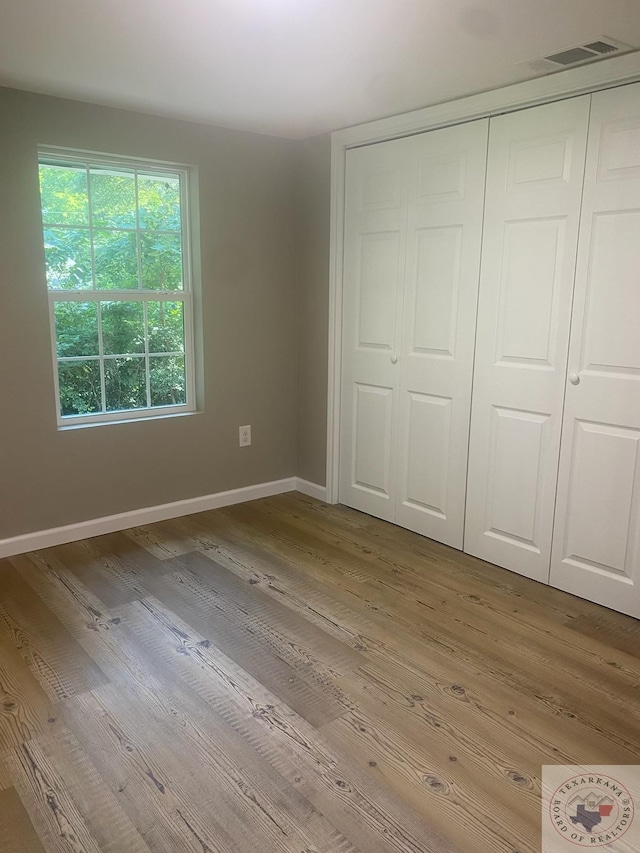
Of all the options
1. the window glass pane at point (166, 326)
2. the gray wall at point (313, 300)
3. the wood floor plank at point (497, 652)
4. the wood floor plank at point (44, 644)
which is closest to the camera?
the wood floor plank at point (497, 652)

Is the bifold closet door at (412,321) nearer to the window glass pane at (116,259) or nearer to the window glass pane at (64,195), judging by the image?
the window glass pane at (116,259)

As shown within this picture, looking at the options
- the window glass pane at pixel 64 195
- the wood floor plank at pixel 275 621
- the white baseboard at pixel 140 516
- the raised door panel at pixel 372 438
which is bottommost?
the wood floor plank at pixel 275 621

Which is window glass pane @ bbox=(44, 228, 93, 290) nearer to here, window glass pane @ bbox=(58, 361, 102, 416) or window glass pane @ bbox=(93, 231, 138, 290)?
window glass pane @ bbox=(93, 231, 138, 290)

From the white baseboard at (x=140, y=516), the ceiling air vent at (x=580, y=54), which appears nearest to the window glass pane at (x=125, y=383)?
the white baseboard at (x=140, y=516)

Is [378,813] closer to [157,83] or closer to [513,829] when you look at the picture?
[513,829]

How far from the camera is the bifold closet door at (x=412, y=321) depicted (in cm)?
317

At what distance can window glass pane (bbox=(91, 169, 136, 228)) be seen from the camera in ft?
11.0

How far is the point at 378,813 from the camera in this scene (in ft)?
5.59

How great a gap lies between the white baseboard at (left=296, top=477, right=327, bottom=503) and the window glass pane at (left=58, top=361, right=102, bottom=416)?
140 cm

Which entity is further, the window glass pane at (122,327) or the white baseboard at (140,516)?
the window glass pane at (122,327)

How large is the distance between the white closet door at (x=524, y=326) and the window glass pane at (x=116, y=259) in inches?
71.9

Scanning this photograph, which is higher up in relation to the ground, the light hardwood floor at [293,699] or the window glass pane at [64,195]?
the window glass pane at [64,195]

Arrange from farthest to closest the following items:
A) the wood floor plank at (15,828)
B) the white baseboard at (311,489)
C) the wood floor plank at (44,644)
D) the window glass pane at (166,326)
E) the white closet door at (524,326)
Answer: the white baseboard at (311,489) → the window glass pane at (166,326) → the white closet door at (524,326) → the wood floor plank at (44,644) → the wood floor plank at (15,828)

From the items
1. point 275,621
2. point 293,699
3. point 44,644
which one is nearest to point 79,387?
point 44,644
